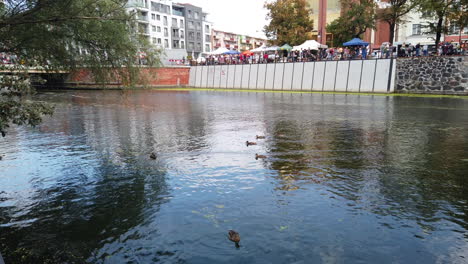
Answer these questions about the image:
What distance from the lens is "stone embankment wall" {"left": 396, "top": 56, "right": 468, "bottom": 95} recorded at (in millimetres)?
38281

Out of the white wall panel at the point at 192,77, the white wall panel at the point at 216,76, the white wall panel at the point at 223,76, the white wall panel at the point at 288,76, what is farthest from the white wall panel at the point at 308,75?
the white wall panel at the point at 192,77

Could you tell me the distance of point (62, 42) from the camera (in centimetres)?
1228

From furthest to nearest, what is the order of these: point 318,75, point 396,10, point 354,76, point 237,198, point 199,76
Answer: point 199,76
point 318,75
point 354,76
point 396,10
point 237,198

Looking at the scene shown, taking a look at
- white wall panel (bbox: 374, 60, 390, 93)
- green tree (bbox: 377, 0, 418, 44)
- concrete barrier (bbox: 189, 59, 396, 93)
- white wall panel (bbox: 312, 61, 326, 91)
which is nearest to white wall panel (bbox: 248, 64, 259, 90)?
concrete barrier (bbox: 189, 59, 396, 93)

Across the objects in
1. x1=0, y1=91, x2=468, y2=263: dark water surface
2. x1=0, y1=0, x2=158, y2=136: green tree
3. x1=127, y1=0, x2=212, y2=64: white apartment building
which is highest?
x1=127, y1=0, x2=212, y2=64: white apartment building

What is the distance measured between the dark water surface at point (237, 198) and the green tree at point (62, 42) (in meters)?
2.41

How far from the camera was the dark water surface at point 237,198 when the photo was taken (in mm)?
7328

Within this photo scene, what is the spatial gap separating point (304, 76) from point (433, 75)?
665 inches

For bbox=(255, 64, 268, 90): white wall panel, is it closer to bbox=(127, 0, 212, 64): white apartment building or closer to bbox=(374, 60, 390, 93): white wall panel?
bbox=(374, 60, 390, 93): white wall panel

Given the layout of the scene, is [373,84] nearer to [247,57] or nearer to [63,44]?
[247,57]

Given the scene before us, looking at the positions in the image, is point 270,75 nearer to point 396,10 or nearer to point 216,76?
point 216,76

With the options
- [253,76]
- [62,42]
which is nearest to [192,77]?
[253,76]

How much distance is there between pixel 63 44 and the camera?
12320 mm

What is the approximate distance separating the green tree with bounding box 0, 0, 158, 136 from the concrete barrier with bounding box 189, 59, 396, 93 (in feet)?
120
